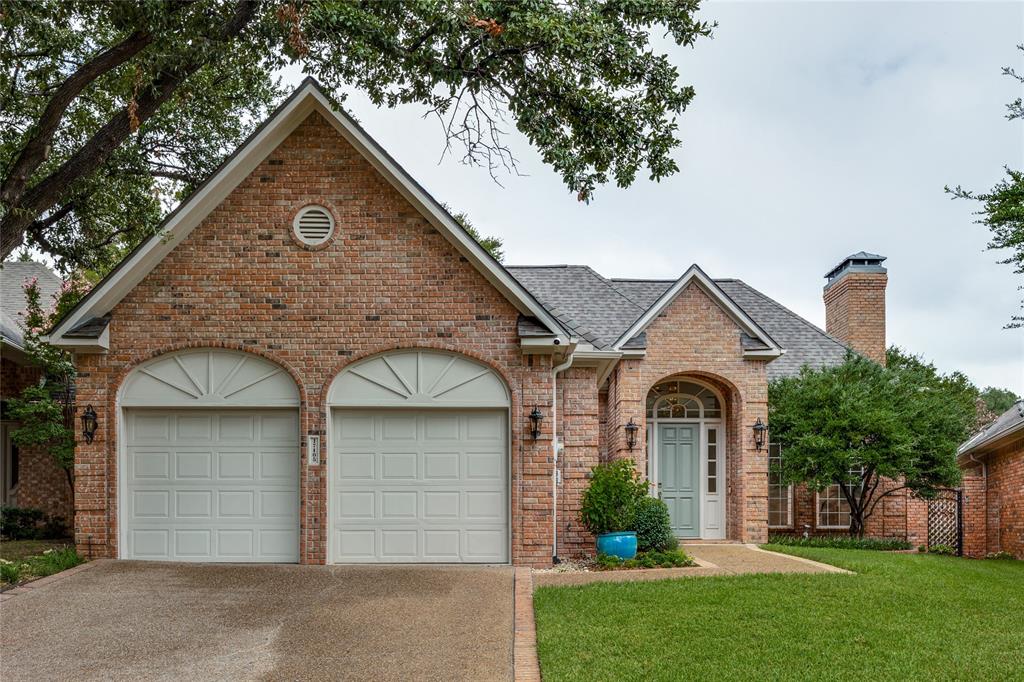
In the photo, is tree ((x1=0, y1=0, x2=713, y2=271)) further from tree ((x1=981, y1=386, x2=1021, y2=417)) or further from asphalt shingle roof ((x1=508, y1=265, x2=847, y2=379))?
tree ((x1=981, y1=386, x2=1021, y2=417))

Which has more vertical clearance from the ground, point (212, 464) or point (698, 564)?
point (212, 464)

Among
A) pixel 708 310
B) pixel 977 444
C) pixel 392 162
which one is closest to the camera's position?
pixel 392 162

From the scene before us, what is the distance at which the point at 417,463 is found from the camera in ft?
39.9

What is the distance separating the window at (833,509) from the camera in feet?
59.2

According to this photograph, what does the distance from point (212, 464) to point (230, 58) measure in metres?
5.69

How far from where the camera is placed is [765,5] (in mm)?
12922

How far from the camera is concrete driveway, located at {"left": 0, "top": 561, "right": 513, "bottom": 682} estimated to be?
23.7ft

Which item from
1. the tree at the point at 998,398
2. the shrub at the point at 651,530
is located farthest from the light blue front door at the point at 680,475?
the tree at the point at 998,398

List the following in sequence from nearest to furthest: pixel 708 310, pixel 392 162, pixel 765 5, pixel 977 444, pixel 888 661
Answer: pixel 888 661
pixel 392 162
pixel 765 5
pixel 708 310
pixel 977 444

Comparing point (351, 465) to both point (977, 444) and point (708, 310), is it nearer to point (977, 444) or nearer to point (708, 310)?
point (708, 310)

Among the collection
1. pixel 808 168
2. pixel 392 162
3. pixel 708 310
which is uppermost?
pixel 808 168

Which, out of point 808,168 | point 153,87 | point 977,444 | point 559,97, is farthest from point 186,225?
point 977,444

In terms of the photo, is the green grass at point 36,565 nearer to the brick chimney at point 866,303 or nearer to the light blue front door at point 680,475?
the light blue front door at point 680,475

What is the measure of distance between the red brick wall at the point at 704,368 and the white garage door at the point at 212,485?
6.82 m
